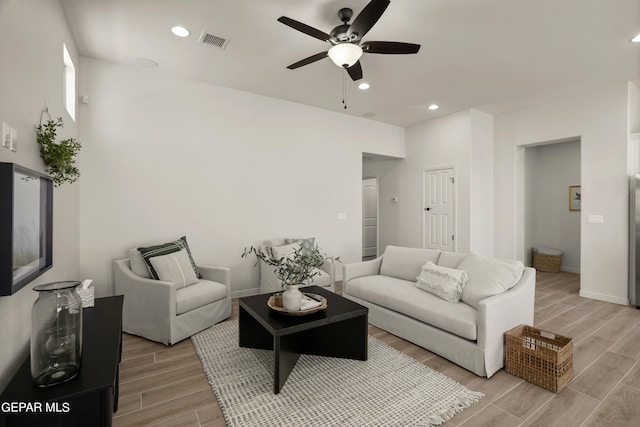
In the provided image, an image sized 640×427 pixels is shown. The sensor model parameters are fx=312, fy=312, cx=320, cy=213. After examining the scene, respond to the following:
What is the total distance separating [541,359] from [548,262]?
485 centimetres

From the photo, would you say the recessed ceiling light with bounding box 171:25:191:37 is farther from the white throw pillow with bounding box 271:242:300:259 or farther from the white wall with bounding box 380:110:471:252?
the white wall with bounding box 380:110:471:252

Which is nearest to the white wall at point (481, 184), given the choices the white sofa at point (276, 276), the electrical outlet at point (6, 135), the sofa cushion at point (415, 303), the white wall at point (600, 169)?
the white wall at point (600, 169)

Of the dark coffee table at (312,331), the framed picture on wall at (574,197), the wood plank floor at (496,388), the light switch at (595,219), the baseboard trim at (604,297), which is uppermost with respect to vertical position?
the framed picture on wall at (574,197)

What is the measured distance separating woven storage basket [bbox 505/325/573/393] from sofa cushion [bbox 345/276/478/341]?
0.32m

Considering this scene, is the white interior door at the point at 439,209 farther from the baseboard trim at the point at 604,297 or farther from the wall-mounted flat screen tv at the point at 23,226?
the wall-mounted flat screen tv at the point at 23,226

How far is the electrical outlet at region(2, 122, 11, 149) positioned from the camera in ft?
4.72

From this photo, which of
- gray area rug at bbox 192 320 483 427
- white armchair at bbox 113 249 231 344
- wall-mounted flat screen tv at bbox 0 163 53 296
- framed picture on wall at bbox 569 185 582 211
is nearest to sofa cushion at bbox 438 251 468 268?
gray area rug at bbox 192 320 483 427

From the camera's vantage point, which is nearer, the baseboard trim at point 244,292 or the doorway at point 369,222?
the baseboard trim at point 244,292

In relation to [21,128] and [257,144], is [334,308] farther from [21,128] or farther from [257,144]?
[257,144]

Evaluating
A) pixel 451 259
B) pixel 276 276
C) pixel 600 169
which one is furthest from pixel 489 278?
pixel 600 169

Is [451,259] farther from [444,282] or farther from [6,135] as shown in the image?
[6,135]

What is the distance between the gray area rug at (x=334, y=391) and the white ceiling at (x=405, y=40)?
2.92m

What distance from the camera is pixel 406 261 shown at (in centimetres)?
366

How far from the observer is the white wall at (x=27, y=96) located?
1462 millimetres
